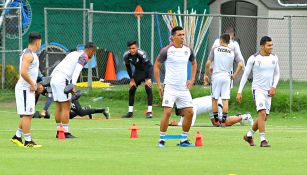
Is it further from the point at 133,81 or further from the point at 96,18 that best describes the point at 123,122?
the point at 96,18

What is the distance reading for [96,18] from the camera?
36.8m

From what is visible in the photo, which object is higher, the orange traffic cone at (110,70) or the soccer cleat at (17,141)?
the orange traffic cone at (110,70)

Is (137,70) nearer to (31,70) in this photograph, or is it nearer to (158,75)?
(158,75)

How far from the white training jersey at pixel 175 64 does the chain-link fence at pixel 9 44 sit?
1341 centimetres

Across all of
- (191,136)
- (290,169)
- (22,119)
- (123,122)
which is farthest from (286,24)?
(290,169)

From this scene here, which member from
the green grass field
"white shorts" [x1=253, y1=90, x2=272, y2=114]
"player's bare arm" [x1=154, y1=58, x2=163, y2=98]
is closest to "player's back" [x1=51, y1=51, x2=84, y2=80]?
the green grass field

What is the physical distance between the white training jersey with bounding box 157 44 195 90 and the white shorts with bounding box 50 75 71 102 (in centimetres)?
276

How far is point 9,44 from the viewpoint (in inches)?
1414

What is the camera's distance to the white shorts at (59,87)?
821 inches

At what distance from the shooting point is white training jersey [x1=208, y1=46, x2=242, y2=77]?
82.6 feet

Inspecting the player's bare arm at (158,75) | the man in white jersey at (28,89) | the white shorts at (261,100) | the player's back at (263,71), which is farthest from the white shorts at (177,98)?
the man in white jersey at (28,89)

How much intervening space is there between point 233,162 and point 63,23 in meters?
21.9

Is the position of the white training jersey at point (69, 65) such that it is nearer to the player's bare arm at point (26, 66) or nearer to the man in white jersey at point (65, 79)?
the man in white jersey at point (65, 79)

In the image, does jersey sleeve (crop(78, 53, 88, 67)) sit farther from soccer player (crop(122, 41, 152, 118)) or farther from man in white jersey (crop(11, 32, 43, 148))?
soccer player (crop(122, 41, 152, 118))
